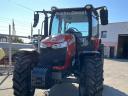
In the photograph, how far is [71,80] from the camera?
289 inches

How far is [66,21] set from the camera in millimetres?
8570

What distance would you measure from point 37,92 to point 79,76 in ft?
6.86

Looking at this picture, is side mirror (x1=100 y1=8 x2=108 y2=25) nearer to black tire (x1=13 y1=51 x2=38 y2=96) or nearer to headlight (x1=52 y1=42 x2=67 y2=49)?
headlight (x1=52 y1=42 x2=67 y2=49)

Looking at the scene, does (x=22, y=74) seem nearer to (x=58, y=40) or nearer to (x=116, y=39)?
(x=58, y=40)

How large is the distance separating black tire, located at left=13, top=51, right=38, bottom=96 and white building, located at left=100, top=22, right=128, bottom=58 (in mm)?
35351

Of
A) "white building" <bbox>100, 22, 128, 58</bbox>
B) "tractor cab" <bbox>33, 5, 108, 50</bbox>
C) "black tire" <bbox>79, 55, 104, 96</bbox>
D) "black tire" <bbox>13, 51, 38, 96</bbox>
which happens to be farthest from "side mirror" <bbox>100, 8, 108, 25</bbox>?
"white building" <bbox>100, 22, 128, 58</bbox>

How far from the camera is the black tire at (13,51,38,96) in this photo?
264 inches

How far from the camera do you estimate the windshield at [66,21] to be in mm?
8406

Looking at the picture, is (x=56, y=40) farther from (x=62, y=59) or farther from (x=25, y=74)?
(x=25, y=74)

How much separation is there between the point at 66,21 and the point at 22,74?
2665 mm

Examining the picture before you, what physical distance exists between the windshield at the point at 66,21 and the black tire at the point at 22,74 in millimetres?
1952

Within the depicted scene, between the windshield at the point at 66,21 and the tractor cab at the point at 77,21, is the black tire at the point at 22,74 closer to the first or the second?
the tractor cab at the point at 77,21

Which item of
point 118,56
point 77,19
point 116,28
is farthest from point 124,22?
point 77,19

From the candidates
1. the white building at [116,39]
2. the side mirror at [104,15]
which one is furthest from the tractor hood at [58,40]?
the white building at [116,39]
